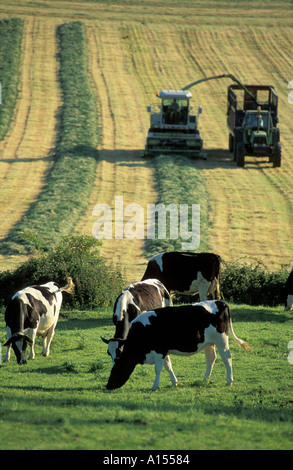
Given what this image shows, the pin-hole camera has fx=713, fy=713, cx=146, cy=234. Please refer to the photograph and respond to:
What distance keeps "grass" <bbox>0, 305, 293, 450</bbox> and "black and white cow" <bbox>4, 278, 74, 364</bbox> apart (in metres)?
0.46

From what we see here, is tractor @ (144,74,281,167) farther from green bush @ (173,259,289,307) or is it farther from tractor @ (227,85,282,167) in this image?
green bush @ (173,259,289,307)

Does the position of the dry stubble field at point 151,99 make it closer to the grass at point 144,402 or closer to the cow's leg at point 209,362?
→ the grass at point 144,402

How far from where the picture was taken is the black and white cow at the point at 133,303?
14.8m

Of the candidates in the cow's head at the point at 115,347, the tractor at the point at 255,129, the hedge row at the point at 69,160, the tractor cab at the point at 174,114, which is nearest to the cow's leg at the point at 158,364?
the cow's head at the point at 115,347

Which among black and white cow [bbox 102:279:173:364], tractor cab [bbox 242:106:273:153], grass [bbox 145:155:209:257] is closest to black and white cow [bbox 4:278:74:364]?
black and white cow [bbox 102:279:173:364]

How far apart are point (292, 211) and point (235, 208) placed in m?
2.79

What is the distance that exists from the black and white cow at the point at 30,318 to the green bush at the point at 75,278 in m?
4.99

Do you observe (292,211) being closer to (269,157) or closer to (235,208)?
(235,208)

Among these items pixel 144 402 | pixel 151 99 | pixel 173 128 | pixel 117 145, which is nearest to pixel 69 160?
pixel 117 145

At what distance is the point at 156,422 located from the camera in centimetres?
1050

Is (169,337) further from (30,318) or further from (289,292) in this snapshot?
(289,292)

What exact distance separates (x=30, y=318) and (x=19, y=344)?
2.58 feet

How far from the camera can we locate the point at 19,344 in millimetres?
14828

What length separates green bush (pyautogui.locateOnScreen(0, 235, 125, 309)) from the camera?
22.0 metres
